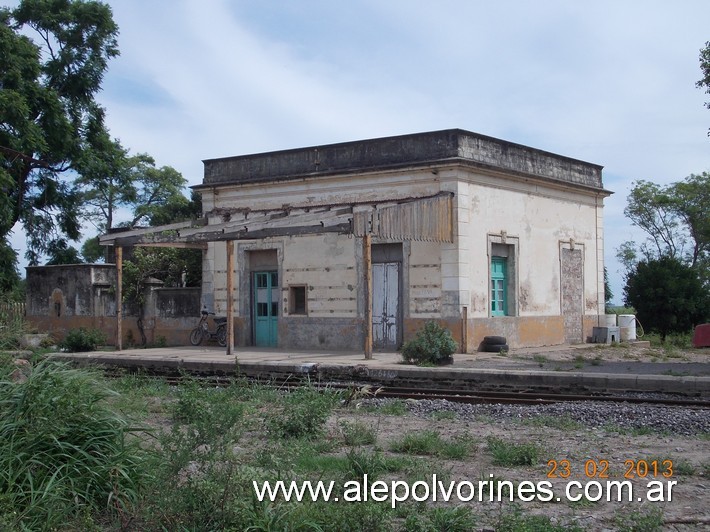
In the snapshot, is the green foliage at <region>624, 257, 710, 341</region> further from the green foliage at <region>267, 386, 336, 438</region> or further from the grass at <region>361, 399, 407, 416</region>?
the green foliage at <region>267, 386, 336, 438</region>

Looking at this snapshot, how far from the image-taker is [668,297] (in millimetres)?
25656

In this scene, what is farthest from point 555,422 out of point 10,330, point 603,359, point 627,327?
point 627,327

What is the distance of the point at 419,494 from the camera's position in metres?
→ 6.25

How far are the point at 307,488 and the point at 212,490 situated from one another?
0.94 m

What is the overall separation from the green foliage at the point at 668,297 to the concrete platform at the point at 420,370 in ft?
24.8

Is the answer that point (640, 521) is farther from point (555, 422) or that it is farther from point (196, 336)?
point (196, 336)

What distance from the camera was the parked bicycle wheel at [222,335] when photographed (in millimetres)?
21619

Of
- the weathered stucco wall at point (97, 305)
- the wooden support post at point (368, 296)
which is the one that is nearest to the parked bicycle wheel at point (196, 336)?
the weathered stucco wall at point (97, 305)

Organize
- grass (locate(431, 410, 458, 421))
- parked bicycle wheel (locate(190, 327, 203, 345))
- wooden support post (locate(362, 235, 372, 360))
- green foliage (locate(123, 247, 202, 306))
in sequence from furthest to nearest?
green foliage (locate(123, 247, 202, 306)) → parked bicycle wheel (locate(190, 327, 203, 345)) → wooden support post (locate(362, 235, 372, 360)) → grass (locate(431, 410, 458, 421))

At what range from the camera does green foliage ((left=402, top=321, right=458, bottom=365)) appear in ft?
51.3

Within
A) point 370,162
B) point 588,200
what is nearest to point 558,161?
point 588,200

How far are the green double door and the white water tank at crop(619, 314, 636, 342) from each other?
9977 millimetres

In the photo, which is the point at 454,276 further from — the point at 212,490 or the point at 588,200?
the point at 212,490

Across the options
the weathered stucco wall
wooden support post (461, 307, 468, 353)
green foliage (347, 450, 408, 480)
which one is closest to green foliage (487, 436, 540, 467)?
green foliage (347, 450, 408, 480)
